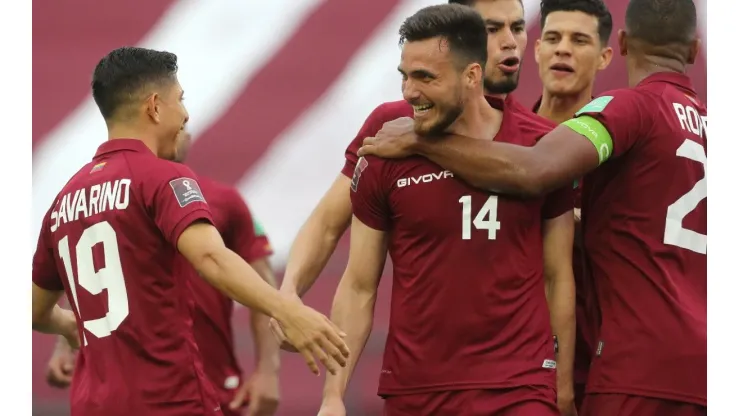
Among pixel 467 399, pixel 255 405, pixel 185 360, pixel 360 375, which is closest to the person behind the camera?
pixel 467 399

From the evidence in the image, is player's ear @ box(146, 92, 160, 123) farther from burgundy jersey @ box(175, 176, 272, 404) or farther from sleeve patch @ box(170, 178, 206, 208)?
burgundy jersey @ box(175, 176, 272, 404)

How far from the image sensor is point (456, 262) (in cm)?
352

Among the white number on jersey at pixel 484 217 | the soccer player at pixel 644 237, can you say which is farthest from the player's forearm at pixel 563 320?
the white number on jersey at pixel 484 217

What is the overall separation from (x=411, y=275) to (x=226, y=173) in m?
2.39

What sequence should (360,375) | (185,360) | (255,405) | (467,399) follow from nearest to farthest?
(467,399)
(185,360)
(255,405)
(360,375)

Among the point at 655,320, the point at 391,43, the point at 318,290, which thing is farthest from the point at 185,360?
the point at 391,43

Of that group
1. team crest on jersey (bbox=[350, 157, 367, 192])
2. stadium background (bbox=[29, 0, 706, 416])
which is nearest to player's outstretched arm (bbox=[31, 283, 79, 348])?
team crest on jersey (bbox=[350, 157, 367, 192])

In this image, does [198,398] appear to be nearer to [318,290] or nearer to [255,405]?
[255,405]

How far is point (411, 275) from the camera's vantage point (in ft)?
11.7

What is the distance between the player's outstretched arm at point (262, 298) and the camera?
338cm

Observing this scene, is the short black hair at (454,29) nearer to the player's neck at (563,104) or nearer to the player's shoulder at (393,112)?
the player's shoulder at (393,112)

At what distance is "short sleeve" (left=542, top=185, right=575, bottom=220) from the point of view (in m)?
3.65

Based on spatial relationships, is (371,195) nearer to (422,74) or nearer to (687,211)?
(422,74)

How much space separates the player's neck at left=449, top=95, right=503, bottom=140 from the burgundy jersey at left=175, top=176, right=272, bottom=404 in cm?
172
